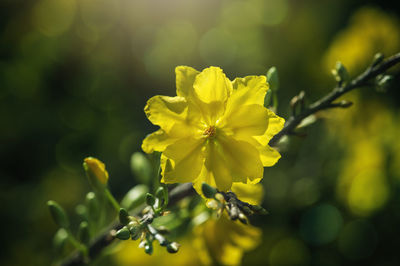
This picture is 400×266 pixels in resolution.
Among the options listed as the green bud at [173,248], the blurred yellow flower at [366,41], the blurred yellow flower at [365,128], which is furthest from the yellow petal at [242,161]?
the blurred yellow flower at [366,41]

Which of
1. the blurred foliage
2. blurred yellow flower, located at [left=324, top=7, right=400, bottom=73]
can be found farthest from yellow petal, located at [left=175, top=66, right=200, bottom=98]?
blurred yellow flower, located at [left=324, top=7, right=400, bottom=73]

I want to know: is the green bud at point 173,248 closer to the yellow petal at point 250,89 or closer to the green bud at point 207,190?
the green bud at point 207,190

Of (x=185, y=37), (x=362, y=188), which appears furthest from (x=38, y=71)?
(x=362, y=188)

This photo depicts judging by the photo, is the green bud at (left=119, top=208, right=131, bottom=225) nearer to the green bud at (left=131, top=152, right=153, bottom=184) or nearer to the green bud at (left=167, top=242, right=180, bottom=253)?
the green bud at (left=167, top=242, right=180, bottom=253)

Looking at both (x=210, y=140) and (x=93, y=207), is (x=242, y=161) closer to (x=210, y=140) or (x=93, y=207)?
(x=210, y=140)

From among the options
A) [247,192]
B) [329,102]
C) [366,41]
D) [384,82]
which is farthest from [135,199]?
[366,41]
